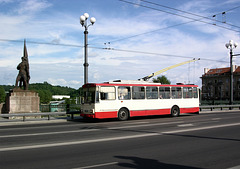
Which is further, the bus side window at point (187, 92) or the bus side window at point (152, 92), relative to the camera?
the bus side window at point (187, 92)

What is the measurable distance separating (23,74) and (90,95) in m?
8.01

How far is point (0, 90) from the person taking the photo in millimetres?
132250

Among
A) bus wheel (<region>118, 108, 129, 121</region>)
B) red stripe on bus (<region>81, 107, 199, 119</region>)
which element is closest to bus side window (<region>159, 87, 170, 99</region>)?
red stripe on bus (<region>81, 107, 199, 119</region>)

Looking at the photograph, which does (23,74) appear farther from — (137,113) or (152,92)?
(152,92)

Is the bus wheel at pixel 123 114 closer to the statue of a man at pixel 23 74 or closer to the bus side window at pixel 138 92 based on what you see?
the bus side window at pixel 138 92

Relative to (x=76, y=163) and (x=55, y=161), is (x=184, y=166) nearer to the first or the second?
(x=76, y=163)

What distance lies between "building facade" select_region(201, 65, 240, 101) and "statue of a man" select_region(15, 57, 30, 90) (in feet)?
287

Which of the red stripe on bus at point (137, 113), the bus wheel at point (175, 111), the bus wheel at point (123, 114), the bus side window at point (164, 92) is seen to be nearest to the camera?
the red stripe on bus at point (137, 113)

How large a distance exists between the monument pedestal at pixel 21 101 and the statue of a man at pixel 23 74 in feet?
2.34

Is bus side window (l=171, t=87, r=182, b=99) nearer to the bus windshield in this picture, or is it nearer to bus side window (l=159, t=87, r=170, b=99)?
bus side window (l=159, t=87, r=170, b=99)

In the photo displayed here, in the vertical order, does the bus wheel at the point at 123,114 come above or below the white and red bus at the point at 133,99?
below

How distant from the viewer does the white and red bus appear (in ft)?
59.0

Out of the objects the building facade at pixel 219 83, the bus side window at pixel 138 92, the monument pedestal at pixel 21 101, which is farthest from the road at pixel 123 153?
the building facade at pixel 219 83

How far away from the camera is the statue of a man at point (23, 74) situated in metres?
22.7
